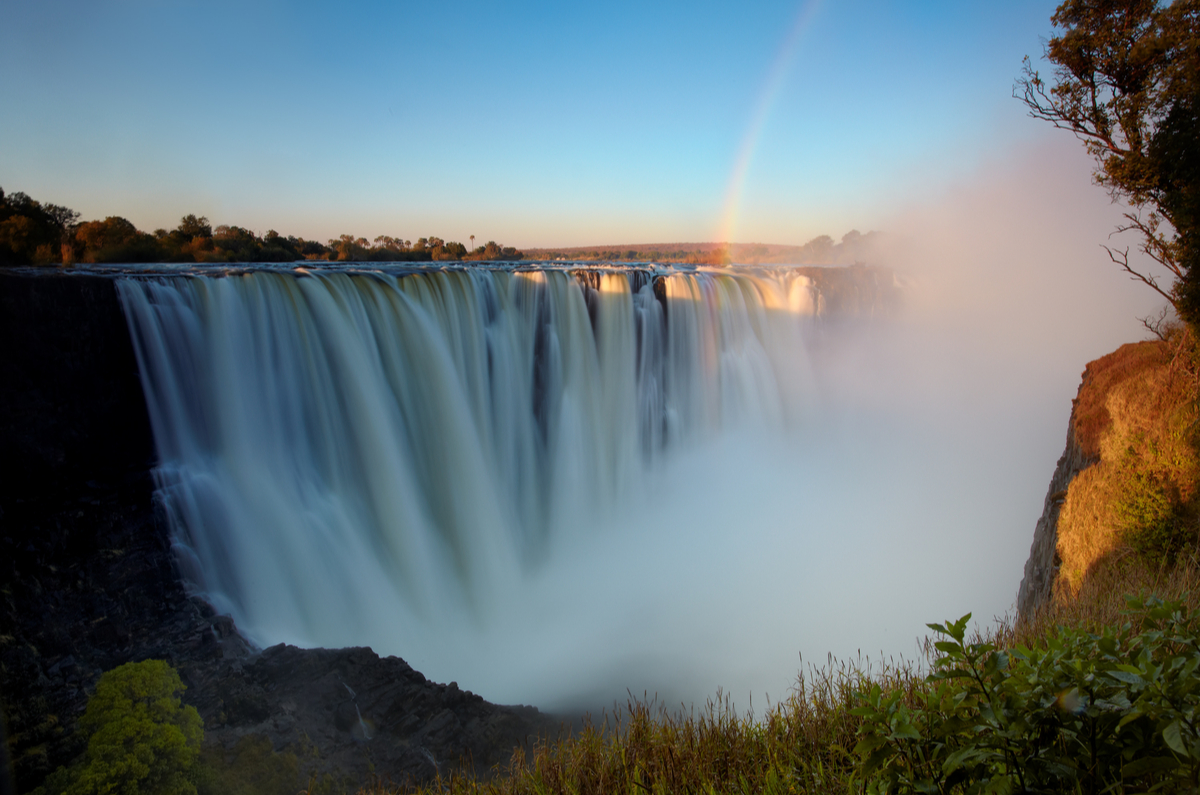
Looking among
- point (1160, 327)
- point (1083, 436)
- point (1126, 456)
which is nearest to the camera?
point (1126, 456)

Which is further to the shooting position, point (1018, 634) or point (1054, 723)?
point (1018, 634)

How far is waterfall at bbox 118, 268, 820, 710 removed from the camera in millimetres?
8195

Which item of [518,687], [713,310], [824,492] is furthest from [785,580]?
[713,310]

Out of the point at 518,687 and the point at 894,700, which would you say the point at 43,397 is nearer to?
the point at 518,687

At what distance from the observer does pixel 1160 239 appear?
7473 mm

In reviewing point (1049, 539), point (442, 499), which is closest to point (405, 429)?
point (442, 499)

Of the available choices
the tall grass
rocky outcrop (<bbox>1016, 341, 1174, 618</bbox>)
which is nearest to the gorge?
rocky outcrop (<bbox>1016, 341, 1174, 618</bbox>)

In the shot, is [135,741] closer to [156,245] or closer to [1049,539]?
[1049,539]

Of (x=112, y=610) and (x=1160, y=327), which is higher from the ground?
(x=1160, y=327)

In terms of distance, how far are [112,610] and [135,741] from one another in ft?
9.00

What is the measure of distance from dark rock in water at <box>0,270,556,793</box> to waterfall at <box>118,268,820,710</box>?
1.64 feet

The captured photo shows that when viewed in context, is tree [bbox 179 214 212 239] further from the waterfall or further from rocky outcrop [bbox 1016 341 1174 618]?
rocky outcrop [bbox 1016 341 1174 618]

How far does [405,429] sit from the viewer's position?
10.8 meters

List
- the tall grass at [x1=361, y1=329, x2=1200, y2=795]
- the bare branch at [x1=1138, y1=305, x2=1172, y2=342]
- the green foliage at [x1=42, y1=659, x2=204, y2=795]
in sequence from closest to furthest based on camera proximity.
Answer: the tall grass at [x1=361, y1=329, x2=1200, y2=795], the green foliage at [x1=42, y1=659, x2=204, y2=795], the bare branch at [x1=1138, y1=305, x2=1172, y2=342]
